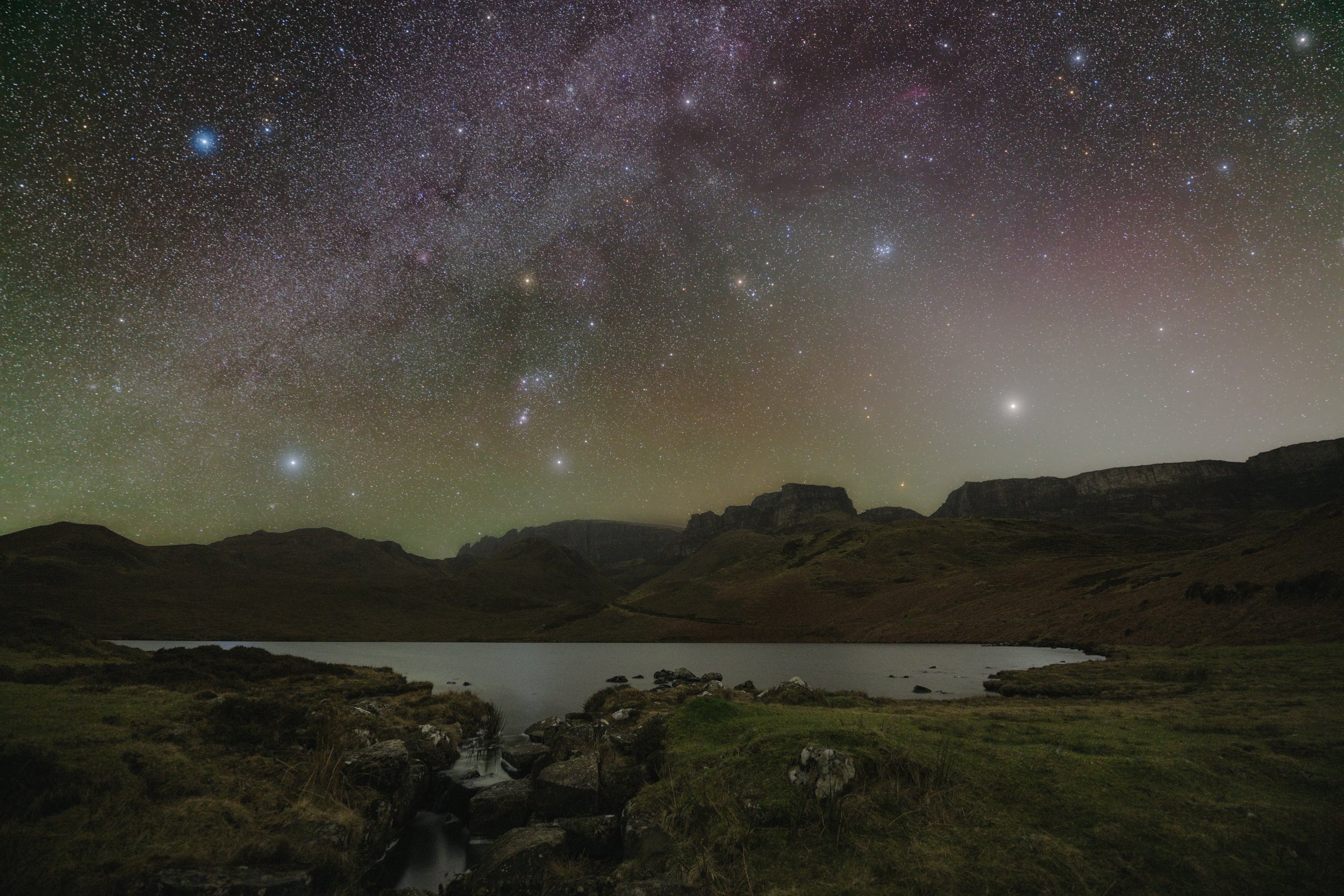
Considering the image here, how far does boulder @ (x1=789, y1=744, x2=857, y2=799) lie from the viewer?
1067 centimetres

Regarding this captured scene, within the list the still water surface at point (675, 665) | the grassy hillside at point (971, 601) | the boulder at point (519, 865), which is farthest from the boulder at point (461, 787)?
the grassy hillside at point (971, 601)

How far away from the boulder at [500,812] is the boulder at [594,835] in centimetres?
313

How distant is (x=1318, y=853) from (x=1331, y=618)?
4774 cm

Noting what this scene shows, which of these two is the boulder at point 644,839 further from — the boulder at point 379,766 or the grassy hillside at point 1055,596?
the grassy hillside at point 1055,596

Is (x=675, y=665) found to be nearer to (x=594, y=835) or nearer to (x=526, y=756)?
(x=526, y=756)

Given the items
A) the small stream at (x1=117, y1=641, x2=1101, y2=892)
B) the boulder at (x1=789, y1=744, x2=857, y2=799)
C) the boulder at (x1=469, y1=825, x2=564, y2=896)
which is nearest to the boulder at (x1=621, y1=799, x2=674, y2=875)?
the boulder at (x1=469, y1=825, x2=564, y2=896)

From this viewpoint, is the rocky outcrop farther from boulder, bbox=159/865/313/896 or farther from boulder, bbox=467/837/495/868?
boulder, bbox=159/865/313/896

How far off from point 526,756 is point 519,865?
Answer: 41.3 feet

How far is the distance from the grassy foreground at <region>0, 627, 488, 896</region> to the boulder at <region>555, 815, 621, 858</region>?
14.9 ft

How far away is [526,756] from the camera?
22.3 m

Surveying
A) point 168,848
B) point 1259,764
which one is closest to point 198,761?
point 168,848

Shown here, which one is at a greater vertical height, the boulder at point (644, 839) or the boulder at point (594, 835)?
the boulder at point (644, 839)

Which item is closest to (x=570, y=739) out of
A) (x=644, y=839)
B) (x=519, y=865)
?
(x=519, y=865)

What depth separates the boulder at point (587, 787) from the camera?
14.4 meters
